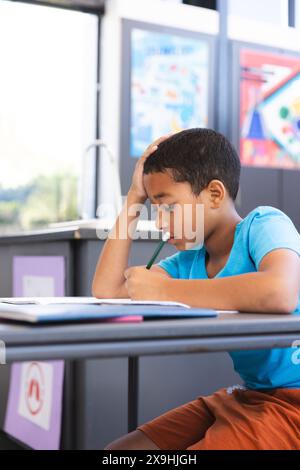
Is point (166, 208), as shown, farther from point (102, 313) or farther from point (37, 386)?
point (37, 386)

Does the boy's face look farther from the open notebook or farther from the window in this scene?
the window

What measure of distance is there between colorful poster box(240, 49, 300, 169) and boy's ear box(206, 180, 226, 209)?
3.23 metres

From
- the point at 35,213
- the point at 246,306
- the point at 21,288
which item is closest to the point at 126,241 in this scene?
the point at 246,306

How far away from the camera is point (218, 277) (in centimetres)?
114

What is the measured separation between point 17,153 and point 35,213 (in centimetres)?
38

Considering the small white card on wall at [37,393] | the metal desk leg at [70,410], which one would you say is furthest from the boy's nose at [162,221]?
the small white card on wall at [37,393]

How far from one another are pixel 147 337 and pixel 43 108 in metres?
3.65

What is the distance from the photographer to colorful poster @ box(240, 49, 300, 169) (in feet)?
14.6

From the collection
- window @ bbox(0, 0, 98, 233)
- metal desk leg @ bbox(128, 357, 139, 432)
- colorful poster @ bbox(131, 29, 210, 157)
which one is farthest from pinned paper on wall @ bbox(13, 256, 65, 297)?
colorful poster @ bbox(131, 29, 210, 157)

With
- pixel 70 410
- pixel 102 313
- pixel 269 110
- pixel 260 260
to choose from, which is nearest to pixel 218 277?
pixel 260 260

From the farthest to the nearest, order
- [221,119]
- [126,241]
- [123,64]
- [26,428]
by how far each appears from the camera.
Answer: [221,119] < [123,64] < [26,428] < [126,241]

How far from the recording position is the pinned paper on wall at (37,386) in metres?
2.12

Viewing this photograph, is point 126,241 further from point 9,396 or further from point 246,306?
point 9,396
